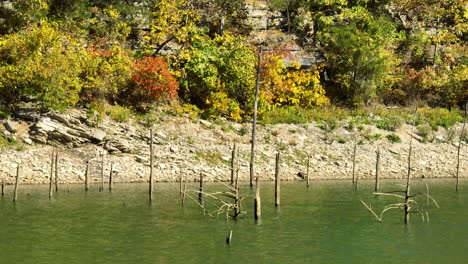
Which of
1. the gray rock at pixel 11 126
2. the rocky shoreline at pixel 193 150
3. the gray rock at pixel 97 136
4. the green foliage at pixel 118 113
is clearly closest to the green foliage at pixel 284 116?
the rocky shoreline at pixel 193 150

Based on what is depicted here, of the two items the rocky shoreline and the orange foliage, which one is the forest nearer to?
the orange foliage

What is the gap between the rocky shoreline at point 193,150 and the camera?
51812 millimetres

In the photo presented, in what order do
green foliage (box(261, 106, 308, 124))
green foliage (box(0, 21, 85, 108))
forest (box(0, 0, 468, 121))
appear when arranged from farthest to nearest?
green foliage (box(261, 106, 308, 124)) → forest (box(0, 0, 468, 121)) → green foliage (box(0, 21, 85, 108))

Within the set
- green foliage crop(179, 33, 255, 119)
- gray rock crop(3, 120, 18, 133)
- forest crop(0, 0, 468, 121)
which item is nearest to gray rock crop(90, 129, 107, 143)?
forest crop(0, 0, 468, 121)

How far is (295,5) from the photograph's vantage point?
255 feet

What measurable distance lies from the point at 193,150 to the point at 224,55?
1348 cm

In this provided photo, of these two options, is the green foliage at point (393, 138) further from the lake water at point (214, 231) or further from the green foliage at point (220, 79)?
the lake water at point (214, 231)

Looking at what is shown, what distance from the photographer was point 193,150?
55.6 metres

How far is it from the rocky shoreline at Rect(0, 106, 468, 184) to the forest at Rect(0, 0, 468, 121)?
2.82 meters

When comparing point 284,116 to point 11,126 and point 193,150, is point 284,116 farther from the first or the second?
point 11,126

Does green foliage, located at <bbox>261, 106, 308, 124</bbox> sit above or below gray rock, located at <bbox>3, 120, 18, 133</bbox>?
above

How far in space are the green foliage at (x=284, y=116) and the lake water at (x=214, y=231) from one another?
16.6 meters

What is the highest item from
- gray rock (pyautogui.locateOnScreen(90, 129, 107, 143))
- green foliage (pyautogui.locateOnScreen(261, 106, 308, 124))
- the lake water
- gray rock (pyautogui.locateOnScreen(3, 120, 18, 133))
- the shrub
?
the shrub

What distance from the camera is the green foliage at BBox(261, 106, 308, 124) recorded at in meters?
62.9
